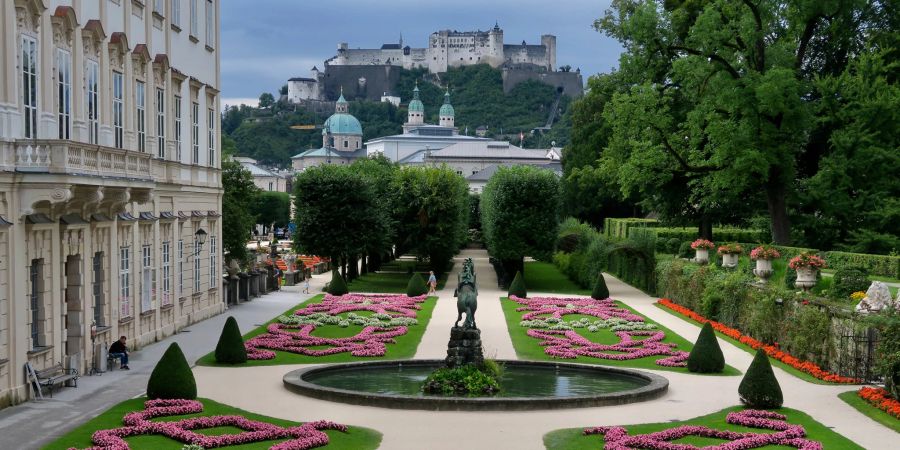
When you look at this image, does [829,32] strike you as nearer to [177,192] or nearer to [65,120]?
[177,192]

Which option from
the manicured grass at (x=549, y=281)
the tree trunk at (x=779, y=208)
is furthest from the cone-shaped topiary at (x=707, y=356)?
the manicured grass at (x=549, y=281)

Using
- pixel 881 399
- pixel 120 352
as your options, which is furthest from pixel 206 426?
pixel 881 399

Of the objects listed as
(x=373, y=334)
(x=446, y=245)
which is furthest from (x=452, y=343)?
(x=446, y=245)

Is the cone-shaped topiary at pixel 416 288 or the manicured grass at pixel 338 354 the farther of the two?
the cone-shaped topiary at pixel 416 288

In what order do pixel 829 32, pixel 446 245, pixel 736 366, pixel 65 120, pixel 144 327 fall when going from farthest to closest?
pixel 446 245
pixel 829 32
pixel 144 327
pixel 736 366
pixel 65 120

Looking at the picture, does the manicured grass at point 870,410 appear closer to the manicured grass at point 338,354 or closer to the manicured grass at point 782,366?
the manicured grass at point 782,366

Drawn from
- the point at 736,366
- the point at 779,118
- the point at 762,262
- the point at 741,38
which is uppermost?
the point at 741,38

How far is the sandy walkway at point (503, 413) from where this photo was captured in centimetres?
2066

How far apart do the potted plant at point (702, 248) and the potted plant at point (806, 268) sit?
13068 mm

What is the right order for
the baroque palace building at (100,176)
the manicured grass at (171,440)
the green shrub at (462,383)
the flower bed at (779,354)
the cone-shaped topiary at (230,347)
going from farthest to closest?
the cone-shaped topiary at (230,347) < the flower bed at (779,354) < the green shrub at (462,383) < the baroque palace building at (100,176) < the manicured grass at (171,440)

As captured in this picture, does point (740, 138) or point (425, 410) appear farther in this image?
point (740, 138)

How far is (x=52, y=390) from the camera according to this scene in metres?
24.8

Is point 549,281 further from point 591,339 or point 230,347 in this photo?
point 230,347

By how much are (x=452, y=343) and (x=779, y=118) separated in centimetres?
2878
